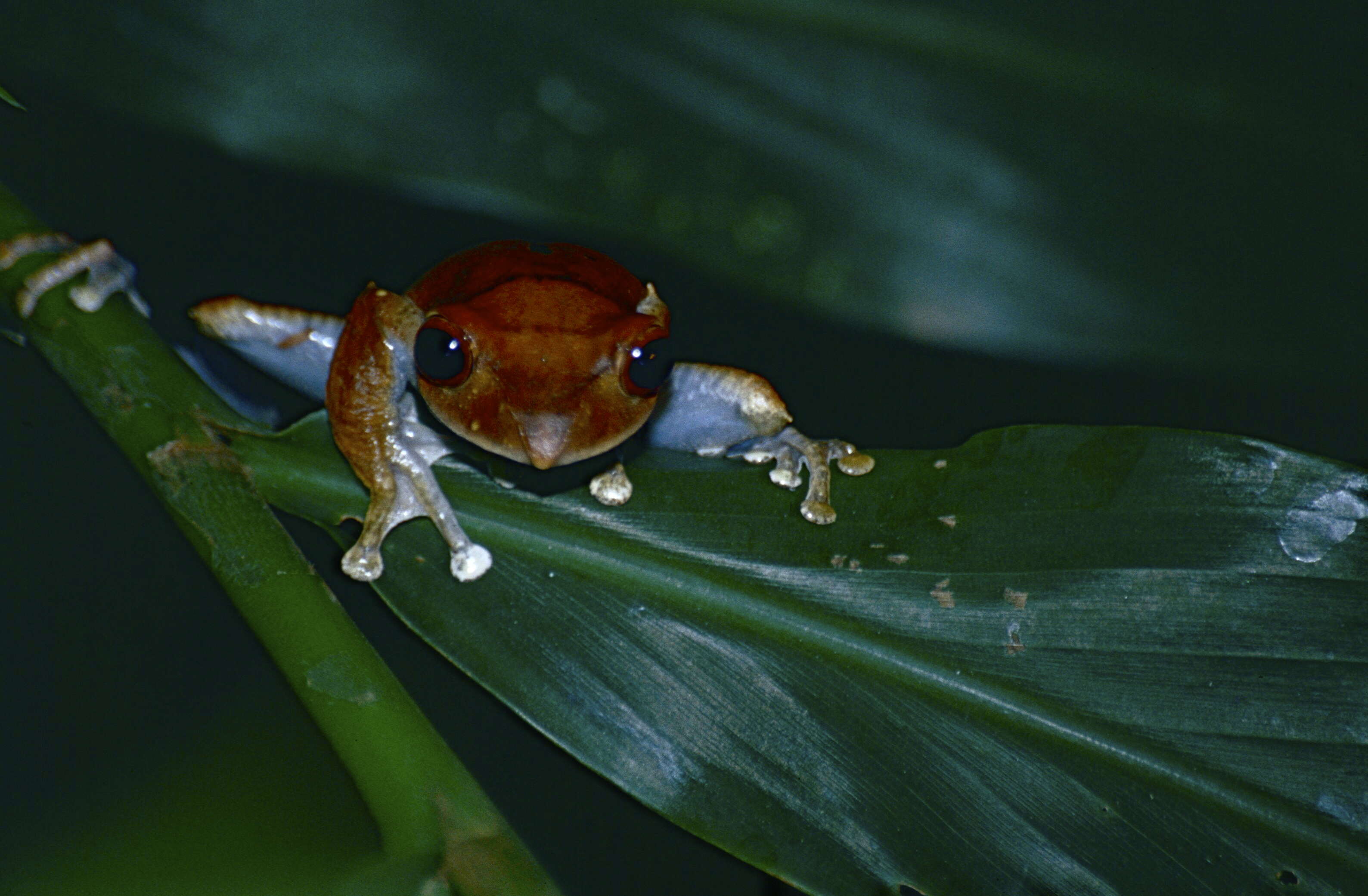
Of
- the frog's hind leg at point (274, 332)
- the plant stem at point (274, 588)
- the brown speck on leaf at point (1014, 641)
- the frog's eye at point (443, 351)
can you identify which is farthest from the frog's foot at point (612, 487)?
the frog's hind leg at point (274, 332)

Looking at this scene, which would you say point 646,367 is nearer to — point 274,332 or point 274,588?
point 274,588

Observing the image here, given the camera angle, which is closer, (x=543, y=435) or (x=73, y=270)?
(x=543, y=435)

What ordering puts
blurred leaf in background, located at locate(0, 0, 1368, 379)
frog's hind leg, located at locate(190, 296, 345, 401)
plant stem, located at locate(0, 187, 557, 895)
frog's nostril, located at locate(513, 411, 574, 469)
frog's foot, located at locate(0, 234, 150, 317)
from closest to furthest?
plant stem, located at locate(0, 187, 557, 895) → frog's nostril, located at locate(513, 411, 574, 469) → frog's foot, located at locate(0, 234, 150, 317) → blurred leaf in background, located at locate(0, 0, 1368, 379) → frog's hind leg, located at locate(190, 296, 345, 401)

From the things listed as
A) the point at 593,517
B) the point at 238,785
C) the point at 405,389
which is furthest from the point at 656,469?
the point at 238,785

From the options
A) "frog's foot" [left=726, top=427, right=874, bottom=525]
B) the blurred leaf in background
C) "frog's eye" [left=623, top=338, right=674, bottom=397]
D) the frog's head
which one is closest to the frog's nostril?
the frog's head

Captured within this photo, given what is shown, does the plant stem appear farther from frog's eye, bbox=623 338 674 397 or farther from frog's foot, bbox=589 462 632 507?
frog's eye, bbox=623 338 674 397

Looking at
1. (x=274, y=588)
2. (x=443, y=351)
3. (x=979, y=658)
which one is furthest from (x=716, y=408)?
(x=274, y=588)

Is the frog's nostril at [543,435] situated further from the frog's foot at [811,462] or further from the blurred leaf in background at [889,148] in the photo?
the blurred leaf in background at [889,148]

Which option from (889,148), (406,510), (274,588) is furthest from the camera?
(889,148)
